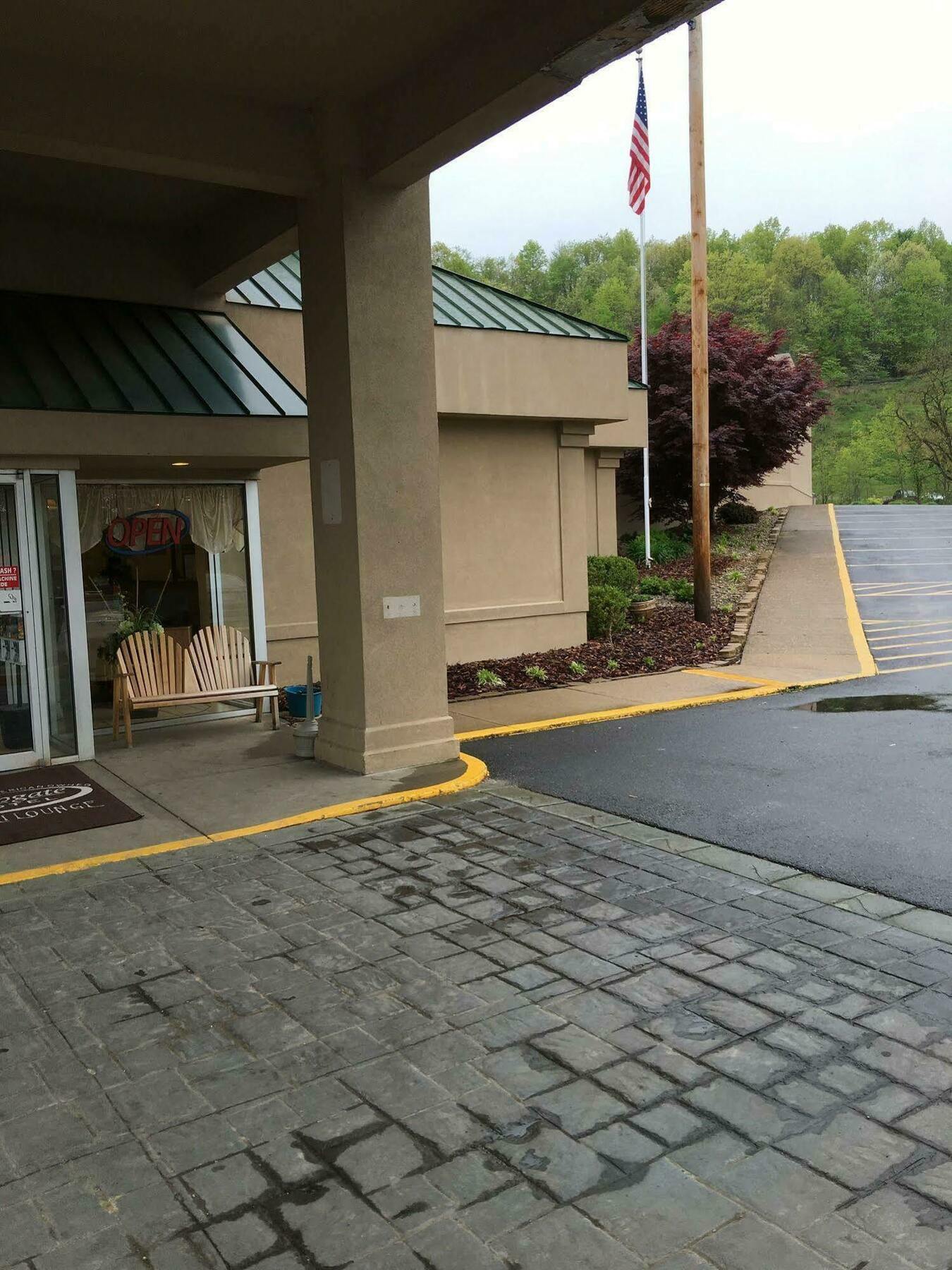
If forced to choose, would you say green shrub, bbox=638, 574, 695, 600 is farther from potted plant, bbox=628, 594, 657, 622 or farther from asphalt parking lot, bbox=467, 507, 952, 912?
asphalt parking lot, bbox=467, 507, 952, 912

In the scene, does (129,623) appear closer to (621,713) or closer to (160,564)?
(160,564)

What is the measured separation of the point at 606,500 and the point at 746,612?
→ 4.33m

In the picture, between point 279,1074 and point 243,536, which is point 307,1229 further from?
point 243,536

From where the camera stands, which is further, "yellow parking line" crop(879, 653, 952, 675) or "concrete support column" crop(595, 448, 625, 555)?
"concrete support column" crop(595, 448, 625, 555)

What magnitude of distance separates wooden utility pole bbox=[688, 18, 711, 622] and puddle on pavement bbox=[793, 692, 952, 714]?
15.8 ft

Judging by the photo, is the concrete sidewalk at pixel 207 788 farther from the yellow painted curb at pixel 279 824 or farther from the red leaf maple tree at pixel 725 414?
the red leaf maple tree at pixel 725 414

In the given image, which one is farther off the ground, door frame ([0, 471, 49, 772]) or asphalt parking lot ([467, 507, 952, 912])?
door frame ([0, 471, 49, 772])

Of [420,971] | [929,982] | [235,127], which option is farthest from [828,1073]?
[235,127]

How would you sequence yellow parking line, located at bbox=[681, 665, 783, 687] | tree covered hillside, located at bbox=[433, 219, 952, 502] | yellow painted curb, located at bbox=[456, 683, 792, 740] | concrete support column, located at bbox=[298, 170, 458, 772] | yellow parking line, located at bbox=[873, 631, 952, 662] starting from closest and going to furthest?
1. concrete support column, located at bbox=[298, 170, 458, 772]
2. yellow painted curb, located at bbox=[456, 683, 792, 740]
3. yellow parking line, located at bbox=[681, 665, 783, 687]
4. yellow parking line, located at bbox=[873, 631, 952, 662]
5. tree covered hillside, located at bbox=[433, 219, 952, 502]

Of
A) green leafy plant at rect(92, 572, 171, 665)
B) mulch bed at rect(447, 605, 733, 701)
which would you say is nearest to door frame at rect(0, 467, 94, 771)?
green leafy plant at rect(92, 572, 171, 665)

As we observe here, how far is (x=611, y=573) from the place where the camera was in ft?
55.7

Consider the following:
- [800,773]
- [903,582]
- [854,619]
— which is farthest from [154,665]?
[903,582]

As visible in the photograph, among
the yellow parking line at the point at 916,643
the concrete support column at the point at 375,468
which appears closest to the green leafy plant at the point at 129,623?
the concrete support column at the point at 375,468

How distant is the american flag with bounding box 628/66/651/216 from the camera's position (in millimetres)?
17609
